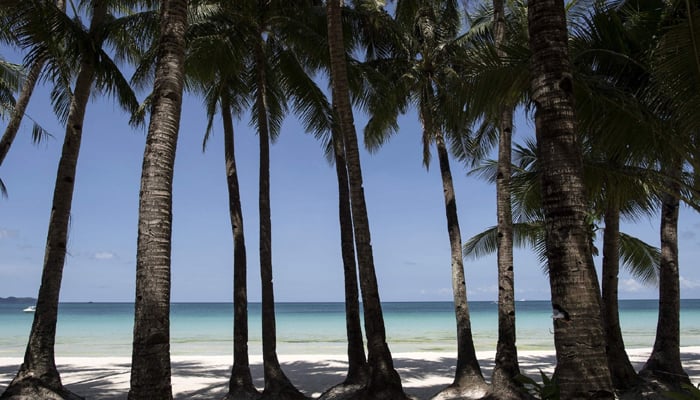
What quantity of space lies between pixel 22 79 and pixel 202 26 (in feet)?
29.2

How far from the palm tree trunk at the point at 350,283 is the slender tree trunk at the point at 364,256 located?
119cm

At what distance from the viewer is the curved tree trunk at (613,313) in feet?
33.8

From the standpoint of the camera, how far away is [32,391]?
924cm

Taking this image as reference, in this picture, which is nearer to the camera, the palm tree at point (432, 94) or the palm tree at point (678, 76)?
the palm tree at point (678, 76)

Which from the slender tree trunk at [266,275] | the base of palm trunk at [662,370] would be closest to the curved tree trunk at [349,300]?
the slender tree trunk at [266,275]

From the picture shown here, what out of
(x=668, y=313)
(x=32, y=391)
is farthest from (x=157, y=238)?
(x=668, y=313)

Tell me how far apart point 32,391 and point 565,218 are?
349 inches

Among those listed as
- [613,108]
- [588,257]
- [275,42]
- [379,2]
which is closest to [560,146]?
[588,257]

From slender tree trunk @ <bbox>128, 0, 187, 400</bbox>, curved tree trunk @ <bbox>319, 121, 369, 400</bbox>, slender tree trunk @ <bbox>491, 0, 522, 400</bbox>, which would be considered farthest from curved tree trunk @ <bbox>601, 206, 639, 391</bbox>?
slender tree trunk @ <bbox>128, 0, 187, 400</bbox>

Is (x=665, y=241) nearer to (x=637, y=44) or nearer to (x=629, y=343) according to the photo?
(x=637, y=44)

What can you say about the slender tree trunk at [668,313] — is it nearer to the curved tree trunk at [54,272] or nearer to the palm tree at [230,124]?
the palm tree at [230,124]

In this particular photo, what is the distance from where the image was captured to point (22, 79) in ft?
57.4

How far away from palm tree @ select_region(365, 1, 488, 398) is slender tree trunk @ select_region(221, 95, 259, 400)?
12.5ft

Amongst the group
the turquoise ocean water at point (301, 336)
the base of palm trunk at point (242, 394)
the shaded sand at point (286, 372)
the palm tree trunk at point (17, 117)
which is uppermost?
the palm tree trunk at point (17, 117)
